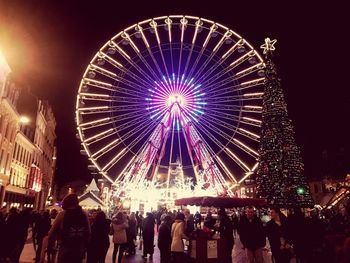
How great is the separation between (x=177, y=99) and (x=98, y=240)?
22.2 metres

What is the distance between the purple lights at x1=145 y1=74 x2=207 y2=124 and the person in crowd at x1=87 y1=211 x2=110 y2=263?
21.2 m

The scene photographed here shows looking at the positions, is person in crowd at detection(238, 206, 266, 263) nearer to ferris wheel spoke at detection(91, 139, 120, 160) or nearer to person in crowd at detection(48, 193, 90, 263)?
person in crowd at detection(48, 193, 90, 263)

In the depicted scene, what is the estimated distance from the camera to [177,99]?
30953 mm

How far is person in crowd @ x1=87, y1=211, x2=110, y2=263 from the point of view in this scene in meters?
9.75

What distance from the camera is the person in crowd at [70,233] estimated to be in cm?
580

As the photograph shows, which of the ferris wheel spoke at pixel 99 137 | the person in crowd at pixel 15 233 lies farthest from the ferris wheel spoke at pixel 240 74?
the person in crowd at pixel 15 233

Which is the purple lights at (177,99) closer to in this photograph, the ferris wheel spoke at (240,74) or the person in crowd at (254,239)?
the ferris wheel spoke at (240,74)

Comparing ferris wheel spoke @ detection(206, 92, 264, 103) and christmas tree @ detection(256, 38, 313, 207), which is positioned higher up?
ferris wheel spoke @ detection(206, 92, 264, 103)

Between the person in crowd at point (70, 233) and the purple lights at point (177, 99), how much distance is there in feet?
81.9

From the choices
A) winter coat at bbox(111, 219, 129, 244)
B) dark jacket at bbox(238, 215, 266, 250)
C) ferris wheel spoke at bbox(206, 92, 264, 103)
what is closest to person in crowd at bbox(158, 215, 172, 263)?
winter coat at bbox(111, 219, 129, 244)

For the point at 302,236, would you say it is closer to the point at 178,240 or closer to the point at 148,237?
the point at 178,240

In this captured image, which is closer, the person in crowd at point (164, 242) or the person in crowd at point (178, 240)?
the person in crowd at point (178, 240)

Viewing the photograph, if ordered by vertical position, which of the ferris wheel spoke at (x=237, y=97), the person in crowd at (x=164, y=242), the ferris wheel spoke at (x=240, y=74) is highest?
the ferris wheel spoke at (x=240, y=74)

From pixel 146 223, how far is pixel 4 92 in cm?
2147
